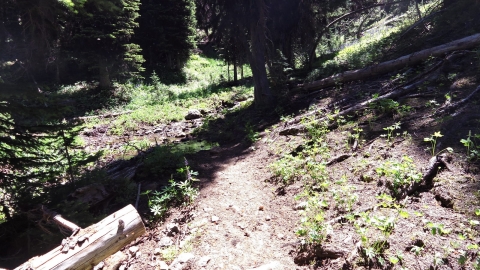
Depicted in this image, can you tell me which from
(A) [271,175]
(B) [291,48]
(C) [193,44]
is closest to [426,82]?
(A) [271,175]

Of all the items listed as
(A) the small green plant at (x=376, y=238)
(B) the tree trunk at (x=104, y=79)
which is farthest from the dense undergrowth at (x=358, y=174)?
(B) the tree trunk at (x=104, y=79)

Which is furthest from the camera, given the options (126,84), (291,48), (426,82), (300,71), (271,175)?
(126,84)

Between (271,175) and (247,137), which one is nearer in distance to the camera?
(271,175)

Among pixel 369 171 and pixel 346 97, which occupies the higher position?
pixel 346 97

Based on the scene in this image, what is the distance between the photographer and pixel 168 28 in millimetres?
25172

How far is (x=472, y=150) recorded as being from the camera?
395 centimetres

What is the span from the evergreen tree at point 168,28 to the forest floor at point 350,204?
2119 cm

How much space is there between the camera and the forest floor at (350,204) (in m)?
2.88

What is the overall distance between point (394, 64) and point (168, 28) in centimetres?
2060

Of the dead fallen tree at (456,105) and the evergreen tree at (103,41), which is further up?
the evergreen tree at (103,41)

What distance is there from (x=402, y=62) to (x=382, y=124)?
13.2 ft

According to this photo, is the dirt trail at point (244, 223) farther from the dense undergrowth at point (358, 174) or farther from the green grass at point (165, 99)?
the green grass at point (165, 99)

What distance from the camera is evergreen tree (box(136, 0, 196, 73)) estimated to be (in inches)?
993

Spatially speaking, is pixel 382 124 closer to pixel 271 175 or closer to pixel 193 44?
pixel 271 175
